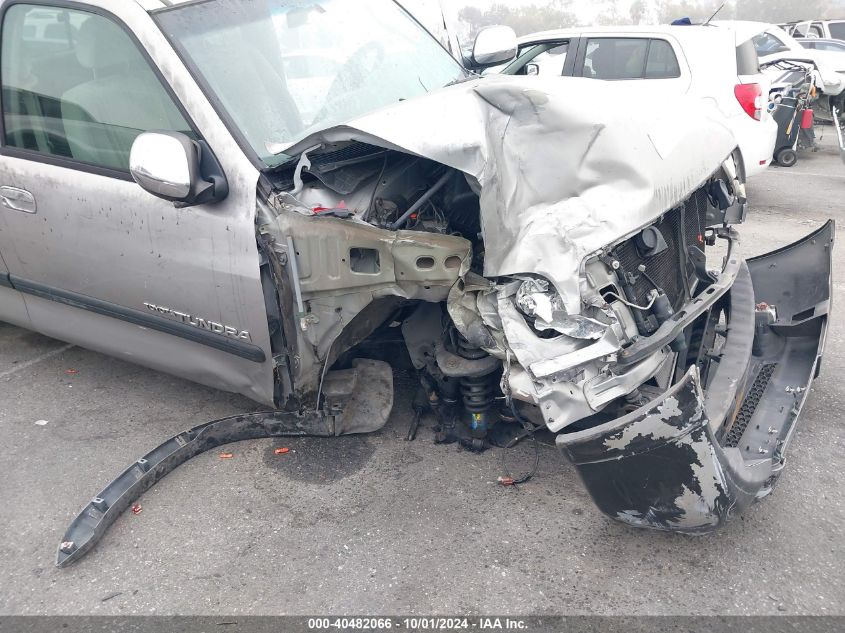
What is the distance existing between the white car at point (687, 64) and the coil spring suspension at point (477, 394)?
4.05 meters

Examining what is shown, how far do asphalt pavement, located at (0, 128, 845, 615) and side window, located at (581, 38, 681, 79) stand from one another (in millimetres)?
4030

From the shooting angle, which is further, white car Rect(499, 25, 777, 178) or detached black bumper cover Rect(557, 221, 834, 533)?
white car Rect(499, 25, 777, 178)

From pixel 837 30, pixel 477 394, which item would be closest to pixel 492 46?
pixel 477 394

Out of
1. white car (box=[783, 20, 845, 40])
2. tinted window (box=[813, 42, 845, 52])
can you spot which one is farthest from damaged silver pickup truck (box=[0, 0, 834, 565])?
white car (box=[783, 20, 845, 40])

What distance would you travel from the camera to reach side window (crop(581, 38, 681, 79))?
6.52 metres

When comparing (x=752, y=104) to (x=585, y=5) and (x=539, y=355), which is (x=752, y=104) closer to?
(x=539, y=355)

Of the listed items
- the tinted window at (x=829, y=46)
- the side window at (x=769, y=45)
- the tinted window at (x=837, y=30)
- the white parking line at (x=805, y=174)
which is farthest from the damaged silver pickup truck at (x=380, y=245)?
the tinted window at (x=837, y=30)

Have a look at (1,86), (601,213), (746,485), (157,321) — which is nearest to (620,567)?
(746,485)

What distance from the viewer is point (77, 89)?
116 inches

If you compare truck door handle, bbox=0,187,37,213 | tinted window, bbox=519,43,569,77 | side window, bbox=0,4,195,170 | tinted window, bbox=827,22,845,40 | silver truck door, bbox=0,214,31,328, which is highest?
side window, bbox=0,4,195,170

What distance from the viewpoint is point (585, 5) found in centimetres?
3009

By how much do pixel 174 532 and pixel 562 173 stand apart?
196cm

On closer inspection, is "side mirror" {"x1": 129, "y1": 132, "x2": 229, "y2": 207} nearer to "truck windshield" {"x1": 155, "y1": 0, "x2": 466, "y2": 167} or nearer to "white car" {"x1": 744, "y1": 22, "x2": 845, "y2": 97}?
"truck windshield" {"x1": 155, "y1": 0, "x2": 466, "y2": 167}

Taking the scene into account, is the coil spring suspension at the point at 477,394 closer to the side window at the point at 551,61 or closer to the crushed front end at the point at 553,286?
the crushed front end at the point at 553,286
